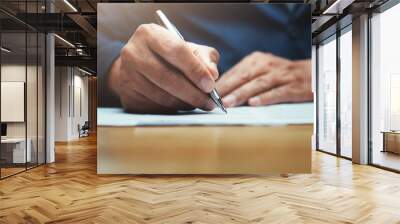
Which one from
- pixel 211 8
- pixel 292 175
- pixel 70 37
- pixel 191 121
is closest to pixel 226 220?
pixel 191 121

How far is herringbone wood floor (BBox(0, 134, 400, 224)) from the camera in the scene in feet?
13.3

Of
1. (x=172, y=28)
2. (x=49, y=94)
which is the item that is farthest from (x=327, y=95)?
(x=49, y=94)

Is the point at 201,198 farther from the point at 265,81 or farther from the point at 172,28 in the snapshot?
the point at 172,28

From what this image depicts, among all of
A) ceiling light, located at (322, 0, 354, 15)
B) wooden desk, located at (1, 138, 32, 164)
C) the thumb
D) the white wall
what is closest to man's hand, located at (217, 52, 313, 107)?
the thumb

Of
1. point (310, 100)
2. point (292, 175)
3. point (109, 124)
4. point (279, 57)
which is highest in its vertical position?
point (279, 57)

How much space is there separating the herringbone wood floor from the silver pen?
129 cm

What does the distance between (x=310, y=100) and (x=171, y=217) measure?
3599 millimetres

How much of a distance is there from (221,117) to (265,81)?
986mm

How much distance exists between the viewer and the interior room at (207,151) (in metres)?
4.45

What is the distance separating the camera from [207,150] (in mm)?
6621

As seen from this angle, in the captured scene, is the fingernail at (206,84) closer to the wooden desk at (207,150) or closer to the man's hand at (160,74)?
the man's hand at (160,74)

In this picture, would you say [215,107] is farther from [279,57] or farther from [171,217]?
[171,217]

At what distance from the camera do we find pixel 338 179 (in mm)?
6348

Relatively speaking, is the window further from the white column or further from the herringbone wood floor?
the white column
